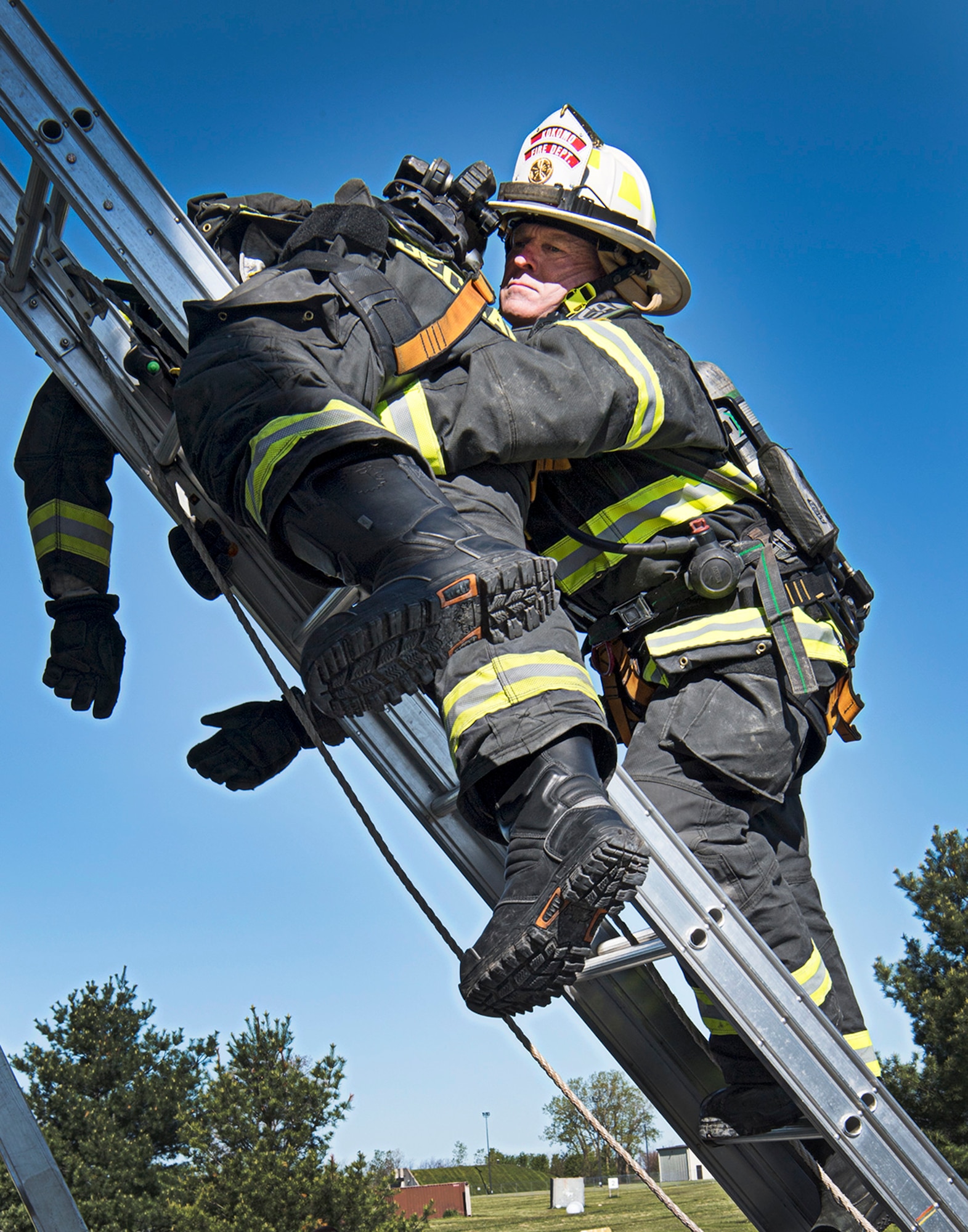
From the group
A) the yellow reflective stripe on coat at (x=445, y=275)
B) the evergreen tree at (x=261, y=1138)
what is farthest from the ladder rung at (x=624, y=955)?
the evergreen tree at (x=261, y=1138)

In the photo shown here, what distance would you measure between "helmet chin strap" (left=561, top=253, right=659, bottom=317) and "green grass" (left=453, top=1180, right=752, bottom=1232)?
9.94 meters

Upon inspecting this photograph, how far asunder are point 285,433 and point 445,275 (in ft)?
2.61

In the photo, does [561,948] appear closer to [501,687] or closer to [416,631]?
[501,687]

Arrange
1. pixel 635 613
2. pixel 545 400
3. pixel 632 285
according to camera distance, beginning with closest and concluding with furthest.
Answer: pixel 545 400, pixel 635 613, pixel 632 285

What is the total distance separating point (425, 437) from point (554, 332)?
1.46ft

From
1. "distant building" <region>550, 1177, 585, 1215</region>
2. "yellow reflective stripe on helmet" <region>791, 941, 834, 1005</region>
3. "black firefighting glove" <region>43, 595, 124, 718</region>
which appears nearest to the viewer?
"black firefighting glove" <region>43, 595, 124, 718</region>

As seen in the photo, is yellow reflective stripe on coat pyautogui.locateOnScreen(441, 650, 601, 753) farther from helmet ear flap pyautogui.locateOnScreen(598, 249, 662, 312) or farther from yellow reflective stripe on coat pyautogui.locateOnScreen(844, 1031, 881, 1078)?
yellow reflective stripe on coat pyautogui.locateOnScreen(844, 1031, 881, 1078)

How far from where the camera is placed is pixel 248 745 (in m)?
2.99

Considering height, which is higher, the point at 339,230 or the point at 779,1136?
the point at 339,230

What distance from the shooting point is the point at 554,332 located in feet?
8.22

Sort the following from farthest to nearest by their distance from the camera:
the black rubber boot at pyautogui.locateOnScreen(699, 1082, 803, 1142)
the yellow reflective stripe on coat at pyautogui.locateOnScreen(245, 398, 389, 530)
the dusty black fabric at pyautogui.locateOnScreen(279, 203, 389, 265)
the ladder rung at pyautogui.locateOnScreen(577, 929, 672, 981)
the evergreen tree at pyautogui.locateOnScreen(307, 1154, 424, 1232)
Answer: the evergreen tree at pyautogui.locateOnScreen(307, 1154, 424, 1232), the black rubber boot at pyautogui.locateOnScreen(699, 1082, 803, 1142), the ladder rung at pyautogui.locateOnScreen(577, 929, 672, 981), the dusty black fabric at pyautogui.locateOnScreen(279, 203, 389, 265), the yellow reflective stripe on coat at pyautogui.locateOnScreen(245, 398, 389, 530)

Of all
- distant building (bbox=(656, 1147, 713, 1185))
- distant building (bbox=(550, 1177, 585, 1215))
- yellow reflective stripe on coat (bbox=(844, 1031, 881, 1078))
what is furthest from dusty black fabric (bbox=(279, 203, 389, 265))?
distant building (bbox=(656, 1147, 713, 1185))

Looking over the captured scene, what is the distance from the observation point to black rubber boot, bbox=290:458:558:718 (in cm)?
182

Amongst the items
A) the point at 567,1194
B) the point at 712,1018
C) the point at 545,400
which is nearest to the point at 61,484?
the point at 545,400
